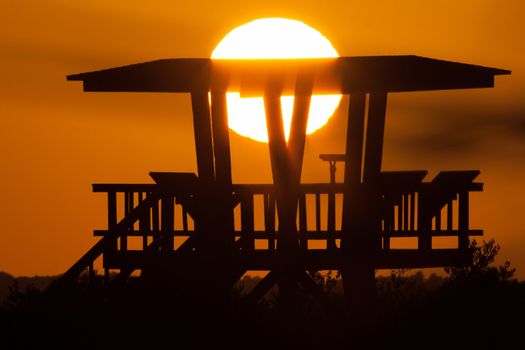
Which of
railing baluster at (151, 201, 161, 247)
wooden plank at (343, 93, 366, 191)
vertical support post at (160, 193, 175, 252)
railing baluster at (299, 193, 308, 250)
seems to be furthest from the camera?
wooden plank at (343, 93, 366, 191)

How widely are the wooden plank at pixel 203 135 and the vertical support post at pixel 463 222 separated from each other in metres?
4.01

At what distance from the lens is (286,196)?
18.2 metres

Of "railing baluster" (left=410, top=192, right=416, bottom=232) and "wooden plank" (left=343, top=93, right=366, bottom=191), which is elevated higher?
A: "wooden plank" (left=343, top=93, right=366, bottom=191)

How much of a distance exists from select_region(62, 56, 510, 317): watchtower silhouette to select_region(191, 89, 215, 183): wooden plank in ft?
0.05

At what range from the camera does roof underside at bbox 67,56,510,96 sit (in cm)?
1708

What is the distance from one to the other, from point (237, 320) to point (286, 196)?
7.44ft

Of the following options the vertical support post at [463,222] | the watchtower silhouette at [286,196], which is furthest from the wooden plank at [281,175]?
the vertical support post at [463,222]

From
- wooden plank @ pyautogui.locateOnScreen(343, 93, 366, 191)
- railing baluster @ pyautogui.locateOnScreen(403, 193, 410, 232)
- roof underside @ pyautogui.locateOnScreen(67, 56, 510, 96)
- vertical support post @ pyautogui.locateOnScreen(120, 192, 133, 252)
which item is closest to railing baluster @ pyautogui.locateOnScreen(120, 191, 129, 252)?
vertical support post @ pyautogui.locateOnScreen(120, 192, 133, 252)

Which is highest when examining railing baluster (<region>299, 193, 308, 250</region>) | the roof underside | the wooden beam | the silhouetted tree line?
the roof underside

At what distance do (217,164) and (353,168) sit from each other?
2430 millimetres

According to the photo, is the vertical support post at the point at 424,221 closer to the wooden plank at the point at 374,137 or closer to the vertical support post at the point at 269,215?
the wooden plank at the point at 374,137

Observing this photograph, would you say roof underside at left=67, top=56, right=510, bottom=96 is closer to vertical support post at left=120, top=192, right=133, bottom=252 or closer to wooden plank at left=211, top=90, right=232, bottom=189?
wooden plank at left=211, top=90, right=232, bottom=189

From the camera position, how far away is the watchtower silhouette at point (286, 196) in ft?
58.1

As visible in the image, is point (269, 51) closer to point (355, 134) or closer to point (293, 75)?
point (355, 134)
